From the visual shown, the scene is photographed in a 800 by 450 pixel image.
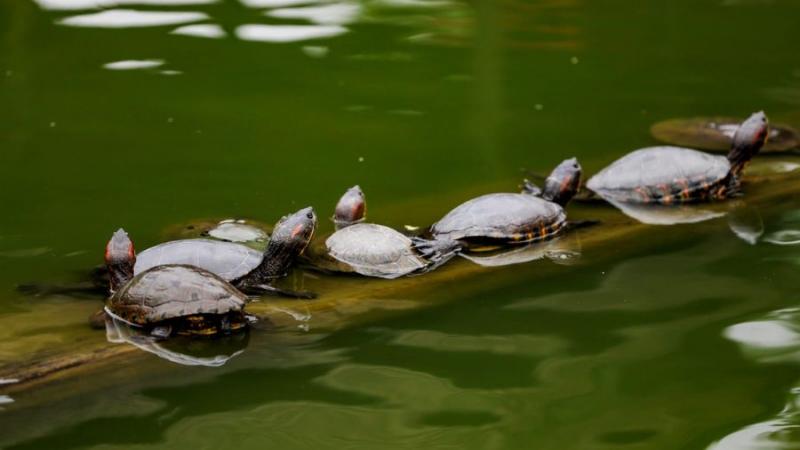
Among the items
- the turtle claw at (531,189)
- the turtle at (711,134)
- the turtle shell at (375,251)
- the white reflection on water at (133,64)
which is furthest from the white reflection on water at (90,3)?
the turtle shell at (375,251)

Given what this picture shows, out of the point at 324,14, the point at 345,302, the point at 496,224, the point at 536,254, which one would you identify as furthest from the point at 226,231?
the point at 324,14

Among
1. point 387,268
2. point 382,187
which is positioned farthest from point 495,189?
point 387,268

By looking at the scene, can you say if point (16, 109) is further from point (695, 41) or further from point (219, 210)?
point (695, 41)

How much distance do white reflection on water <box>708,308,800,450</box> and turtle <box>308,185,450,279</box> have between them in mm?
855

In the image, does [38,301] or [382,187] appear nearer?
[38,301]

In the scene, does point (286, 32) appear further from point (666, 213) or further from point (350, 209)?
point (666, 213)

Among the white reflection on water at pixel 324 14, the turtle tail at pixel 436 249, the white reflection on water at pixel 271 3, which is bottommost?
the turtle tail at pixel 436 249

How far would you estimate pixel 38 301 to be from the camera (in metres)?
2.66

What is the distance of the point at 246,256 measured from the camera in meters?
2.85

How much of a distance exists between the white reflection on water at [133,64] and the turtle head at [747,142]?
2719 millimetres

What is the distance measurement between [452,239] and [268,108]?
5.69 ft

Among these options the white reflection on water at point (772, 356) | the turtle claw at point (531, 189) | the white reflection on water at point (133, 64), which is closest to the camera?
the white reflection on water at point (772, 356)

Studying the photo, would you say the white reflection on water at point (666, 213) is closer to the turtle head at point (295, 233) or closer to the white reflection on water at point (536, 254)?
the white reflection on water at point (536, 254)

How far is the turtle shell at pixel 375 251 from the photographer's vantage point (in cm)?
288
